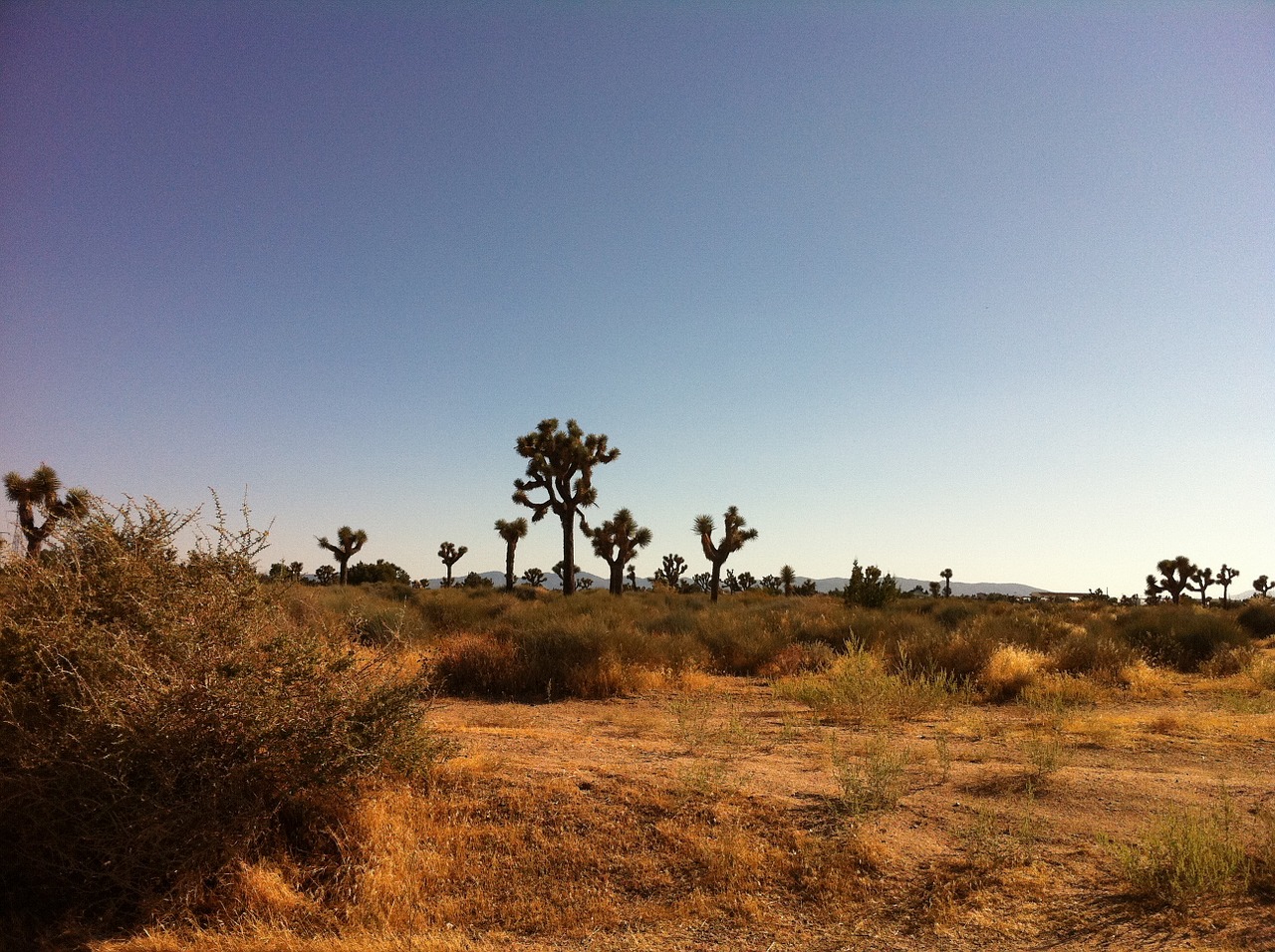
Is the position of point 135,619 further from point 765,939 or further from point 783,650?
point 783,650

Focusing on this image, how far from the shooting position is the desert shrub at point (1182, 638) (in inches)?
631

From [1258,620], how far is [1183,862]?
24.7 m

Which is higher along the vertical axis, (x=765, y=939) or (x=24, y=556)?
(x=24, y=556)

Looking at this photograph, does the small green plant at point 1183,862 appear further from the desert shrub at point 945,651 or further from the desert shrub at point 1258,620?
the desert shrub at point 1258,620

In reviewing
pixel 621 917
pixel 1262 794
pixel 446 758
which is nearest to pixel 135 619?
pixel 446 758

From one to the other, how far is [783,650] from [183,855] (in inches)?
510

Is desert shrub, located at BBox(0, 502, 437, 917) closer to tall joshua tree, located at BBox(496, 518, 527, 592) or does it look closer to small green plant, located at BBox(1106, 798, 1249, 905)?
small green plant, located at BBox(1106, 798, 1249, 905)

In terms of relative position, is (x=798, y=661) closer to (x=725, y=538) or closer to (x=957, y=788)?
(x=957, y=788)

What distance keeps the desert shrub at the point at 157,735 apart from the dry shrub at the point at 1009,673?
10.3 meters

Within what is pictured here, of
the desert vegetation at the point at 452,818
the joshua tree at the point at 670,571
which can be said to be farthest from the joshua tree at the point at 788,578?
the desert vegetation at the point at 452,818

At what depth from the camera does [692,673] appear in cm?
1432

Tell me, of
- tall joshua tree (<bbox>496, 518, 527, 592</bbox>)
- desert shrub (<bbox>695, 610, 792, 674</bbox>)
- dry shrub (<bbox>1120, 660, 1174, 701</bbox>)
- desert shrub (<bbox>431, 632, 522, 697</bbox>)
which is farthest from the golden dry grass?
tall joshua tree (<bbox>496, 518, 527, 592</bbox>)

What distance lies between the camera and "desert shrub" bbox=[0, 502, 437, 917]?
4.97 m

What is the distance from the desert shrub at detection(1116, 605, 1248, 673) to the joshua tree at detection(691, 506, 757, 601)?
18.1m
